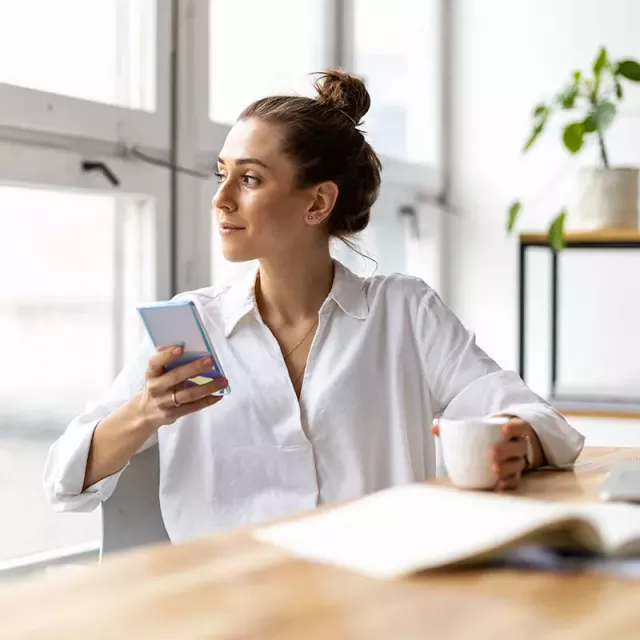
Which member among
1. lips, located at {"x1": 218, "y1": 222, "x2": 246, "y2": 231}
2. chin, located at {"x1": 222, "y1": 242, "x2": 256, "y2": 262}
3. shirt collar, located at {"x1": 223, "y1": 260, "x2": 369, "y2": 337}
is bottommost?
shirt collar, located at {"x1": 223, "y1": 260, "x2": 369, "y2": 337}

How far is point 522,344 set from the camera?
2963mm

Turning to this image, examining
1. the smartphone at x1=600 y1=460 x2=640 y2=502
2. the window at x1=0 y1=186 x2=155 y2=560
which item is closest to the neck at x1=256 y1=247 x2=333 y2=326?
Answer: the window at x1=0 y1=186 x2=155 y2=560

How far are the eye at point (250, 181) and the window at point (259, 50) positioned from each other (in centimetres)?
78

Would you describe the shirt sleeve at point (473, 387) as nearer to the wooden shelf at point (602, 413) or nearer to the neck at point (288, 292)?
the neck at point (288, 292)

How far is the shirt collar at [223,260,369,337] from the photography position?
1.65 m

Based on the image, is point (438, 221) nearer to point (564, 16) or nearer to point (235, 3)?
point (564, 16)

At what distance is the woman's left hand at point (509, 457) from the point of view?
112 cm

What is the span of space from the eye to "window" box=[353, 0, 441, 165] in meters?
1.52

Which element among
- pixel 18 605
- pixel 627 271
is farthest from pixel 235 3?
pixel 18 605

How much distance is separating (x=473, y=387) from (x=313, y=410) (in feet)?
0.80

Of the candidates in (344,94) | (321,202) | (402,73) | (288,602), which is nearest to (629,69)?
(402,73)

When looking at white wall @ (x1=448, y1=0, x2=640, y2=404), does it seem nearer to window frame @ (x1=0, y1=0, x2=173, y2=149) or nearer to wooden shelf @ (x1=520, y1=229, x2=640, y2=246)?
wooden shelf @ (x1=520, y1=229, x2=640, y2=246)

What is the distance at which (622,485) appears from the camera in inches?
42.6

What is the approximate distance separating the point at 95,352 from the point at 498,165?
168 cm
